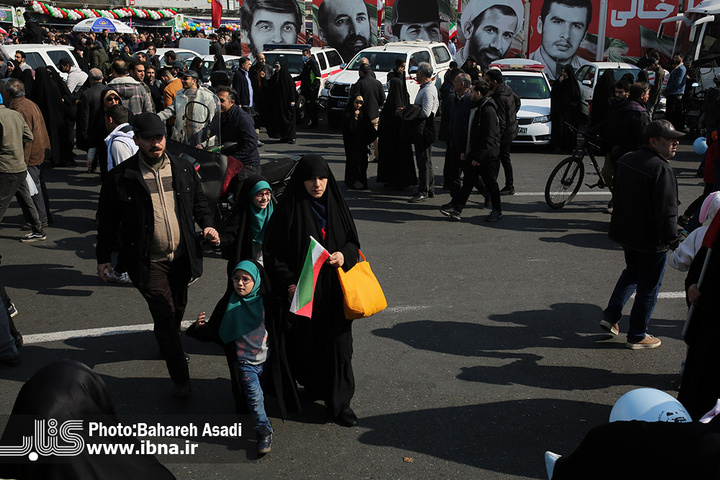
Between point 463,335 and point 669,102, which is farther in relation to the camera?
point 669,102

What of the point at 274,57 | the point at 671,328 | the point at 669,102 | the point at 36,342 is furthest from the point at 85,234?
the point at 669,102

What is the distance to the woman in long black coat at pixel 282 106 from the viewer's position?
15945 mm

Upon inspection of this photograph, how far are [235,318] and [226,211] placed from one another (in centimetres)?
461

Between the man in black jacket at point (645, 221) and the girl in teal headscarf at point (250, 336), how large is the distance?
314 cm

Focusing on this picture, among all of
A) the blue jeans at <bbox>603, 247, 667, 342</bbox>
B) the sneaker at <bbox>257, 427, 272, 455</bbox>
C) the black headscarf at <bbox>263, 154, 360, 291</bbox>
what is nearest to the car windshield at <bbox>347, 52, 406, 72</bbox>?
the blue jeans at <bbox>603, 247, 667, 342</bbox>

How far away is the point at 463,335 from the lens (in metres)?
6.10

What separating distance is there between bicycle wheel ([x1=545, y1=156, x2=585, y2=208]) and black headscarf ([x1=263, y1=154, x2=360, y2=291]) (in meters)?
6.38

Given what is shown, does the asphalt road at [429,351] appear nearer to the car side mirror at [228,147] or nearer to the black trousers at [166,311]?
→ the black trousers at [166,311]

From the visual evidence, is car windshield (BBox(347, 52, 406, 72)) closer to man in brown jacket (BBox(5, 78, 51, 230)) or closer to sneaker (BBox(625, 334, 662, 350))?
man in brown jacket (BBox(5, 78, 51, 230))

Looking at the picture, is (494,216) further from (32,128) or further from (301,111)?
(301,111)

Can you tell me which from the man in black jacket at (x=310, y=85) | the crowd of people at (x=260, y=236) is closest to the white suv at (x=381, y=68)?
the man in black jacket at (x=310, y=85)

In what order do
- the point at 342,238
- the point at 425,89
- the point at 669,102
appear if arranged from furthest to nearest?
the point at 669,102
the point at 425,89
the point at 342,238

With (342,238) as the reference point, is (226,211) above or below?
below

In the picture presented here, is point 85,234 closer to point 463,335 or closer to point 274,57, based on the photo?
point 463,335
